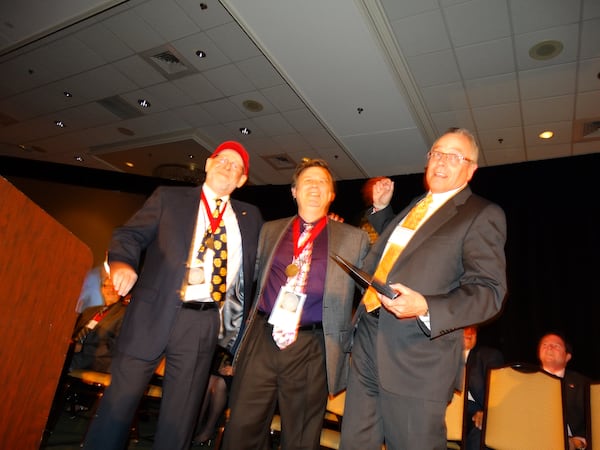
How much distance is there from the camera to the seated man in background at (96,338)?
424 cm

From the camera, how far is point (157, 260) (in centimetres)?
188

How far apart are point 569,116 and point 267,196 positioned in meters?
6.65

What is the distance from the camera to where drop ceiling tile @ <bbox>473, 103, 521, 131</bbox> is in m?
5.46

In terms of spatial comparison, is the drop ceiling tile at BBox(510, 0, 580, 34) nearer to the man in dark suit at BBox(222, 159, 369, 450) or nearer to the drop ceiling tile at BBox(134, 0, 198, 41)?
the man in dark suit at BBox(222, 159, 369, 450)

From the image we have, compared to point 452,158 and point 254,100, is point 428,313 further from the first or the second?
point 254,100

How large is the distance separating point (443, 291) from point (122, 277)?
138 centimetres

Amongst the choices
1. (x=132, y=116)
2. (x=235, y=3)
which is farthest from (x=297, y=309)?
(x=132, y=116)

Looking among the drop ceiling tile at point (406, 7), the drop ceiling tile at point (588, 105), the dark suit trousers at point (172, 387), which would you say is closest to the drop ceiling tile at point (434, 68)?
the drop ceiling tile at point (406, 7)

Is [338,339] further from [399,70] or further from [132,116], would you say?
[132,116]

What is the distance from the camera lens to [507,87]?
504 centimetres

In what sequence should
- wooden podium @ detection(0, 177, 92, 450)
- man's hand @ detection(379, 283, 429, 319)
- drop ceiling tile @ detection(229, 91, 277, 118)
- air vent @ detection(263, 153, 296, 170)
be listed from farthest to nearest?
1. air vent @ detection(263, 153, 296, 170)
2. drop ceiling tile @ detection(229, 91, 277, 118)
3. man's hand @ detection(379, 283, 429, 319)
4. wooden podium @ detection(0, 177, 92, 450)

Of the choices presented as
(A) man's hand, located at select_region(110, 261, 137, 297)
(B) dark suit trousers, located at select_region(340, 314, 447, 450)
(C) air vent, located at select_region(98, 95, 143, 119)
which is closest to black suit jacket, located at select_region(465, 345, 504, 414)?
(B) dark suit trousers, located at select_region(340, 314, 447, 450)

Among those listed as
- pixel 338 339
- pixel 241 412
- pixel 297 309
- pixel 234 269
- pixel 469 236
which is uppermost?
pixel 469 236

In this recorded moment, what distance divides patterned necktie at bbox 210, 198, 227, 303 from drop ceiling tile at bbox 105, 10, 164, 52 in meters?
4.16
